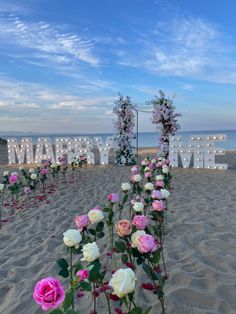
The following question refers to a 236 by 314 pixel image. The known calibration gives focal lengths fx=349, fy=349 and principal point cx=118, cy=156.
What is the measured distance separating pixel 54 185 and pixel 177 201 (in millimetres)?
3597

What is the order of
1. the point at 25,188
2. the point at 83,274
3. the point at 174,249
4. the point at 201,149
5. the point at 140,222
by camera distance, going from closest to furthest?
the point at 83,274, the point at 140,222, the point at 174,249, the point at 25,188, the point at 201,149

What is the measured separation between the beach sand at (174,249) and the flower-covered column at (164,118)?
15.0 feet

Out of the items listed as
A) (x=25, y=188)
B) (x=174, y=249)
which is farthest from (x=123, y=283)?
(x=25, y=188)

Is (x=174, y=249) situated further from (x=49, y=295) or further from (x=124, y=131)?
(x=124, y=131)

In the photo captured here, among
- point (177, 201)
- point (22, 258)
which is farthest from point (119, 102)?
point (22, 258)

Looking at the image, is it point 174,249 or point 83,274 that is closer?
point 83,274

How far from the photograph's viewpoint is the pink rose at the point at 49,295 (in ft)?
4.96

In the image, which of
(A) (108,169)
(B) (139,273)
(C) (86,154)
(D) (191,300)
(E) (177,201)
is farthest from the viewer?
(C) (86,154)

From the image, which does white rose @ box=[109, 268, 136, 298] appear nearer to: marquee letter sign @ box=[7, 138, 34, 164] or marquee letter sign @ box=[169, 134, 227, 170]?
marquee letter sign @ box=[169, 134, 227, 170]

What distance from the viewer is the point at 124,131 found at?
13.5 metres

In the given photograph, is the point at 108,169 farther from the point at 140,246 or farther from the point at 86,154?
the point at 140,246

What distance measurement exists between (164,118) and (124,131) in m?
1.69

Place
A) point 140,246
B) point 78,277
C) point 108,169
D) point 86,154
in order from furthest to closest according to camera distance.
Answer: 1. point 86,154
2. point 108,169
3. point 140,246
4. point 78,277

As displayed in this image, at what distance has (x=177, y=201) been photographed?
6.82m
